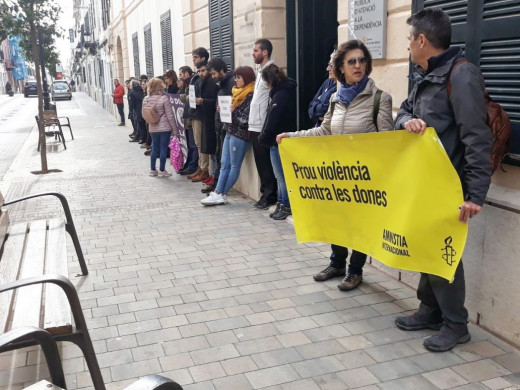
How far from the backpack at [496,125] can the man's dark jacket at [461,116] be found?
2.6 inches

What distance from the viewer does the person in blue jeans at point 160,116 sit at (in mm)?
9156

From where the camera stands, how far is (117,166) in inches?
440

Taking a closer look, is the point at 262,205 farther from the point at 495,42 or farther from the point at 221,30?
the point at 495,42

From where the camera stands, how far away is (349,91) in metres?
3.89

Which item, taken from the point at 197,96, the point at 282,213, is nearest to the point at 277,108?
the point at 282,213

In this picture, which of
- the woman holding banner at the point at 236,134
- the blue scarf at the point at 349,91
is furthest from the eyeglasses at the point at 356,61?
the woman holding banner at the point at 236,134

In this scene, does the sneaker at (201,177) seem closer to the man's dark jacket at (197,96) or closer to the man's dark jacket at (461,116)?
the man's dark jacket at (197,96)

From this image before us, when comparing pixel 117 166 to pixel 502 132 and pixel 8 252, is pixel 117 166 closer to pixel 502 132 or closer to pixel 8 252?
pixel 8 252

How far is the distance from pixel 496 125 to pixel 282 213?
3.60 m

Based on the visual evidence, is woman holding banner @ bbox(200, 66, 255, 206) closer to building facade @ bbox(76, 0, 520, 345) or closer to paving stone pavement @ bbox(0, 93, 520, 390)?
building facade @ bbox(76, 0, 520, 345)

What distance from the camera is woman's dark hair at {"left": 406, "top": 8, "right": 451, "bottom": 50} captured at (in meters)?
3.09

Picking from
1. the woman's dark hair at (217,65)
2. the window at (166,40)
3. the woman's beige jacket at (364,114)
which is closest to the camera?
the woman's beige jacket at (364,114)

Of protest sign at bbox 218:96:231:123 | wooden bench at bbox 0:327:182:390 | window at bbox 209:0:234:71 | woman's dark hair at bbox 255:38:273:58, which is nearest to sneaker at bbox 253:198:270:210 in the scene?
protest sign at bbox 218:96:231:123

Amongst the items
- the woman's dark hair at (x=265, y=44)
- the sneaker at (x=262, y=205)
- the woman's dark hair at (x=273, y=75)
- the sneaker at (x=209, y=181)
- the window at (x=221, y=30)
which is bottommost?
the sneaker at (x=262, y=205)
